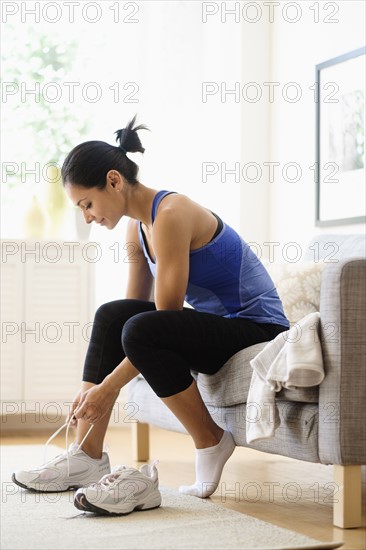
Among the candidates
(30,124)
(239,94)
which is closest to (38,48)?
(30,124)

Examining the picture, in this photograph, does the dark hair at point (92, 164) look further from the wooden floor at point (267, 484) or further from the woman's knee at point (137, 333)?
the wooden floor at point (267, 484)

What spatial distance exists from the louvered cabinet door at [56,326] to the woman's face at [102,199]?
5.34 ft

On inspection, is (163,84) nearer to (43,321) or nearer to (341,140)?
(341,140)

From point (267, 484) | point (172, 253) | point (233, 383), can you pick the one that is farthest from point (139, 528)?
point (267, 484)

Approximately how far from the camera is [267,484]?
280cm

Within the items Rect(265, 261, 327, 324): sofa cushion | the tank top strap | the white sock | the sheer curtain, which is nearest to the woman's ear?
the tank top strap

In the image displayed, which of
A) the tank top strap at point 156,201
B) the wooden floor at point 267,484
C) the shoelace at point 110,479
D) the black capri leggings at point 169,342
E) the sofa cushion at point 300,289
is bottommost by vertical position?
the wooden floor at point 267,484

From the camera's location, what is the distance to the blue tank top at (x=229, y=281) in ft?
8.23

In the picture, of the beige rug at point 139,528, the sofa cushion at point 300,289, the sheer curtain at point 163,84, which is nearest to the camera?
the beige rug at point 139,528

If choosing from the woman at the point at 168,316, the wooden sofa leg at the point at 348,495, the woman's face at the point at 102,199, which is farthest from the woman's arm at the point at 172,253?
the wooden sofa leg at the point at 348,495

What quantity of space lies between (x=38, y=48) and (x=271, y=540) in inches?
130

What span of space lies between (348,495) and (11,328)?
7.39 feet

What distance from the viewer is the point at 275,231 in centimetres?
450

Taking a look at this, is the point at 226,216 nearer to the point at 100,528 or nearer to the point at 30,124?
the point at 30,124
